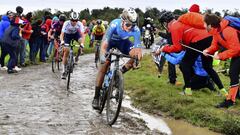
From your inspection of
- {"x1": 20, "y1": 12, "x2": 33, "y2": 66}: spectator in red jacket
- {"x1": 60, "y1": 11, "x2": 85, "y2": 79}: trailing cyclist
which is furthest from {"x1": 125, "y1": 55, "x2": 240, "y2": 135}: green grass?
{"x1": 20, "y1": 12, "x2": 33, "y2": 66}: spectator in red jacket

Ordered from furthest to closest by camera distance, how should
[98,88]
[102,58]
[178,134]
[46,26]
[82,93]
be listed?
[46,26]
[82,93]
[98,88]
[102,58]
[178,134]

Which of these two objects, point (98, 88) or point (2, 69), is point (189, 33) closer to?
point (98, 88)

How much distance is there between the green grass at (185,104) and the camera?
833 centimetres

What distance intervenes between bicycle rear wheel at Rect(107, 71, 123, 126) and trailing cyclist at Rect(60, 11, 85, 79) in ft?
17.0

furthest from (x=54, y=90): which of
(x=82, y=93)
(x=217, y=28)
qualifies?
(x=217, y=28)

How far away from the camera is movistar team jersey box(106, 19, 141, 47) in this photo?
8719 millimetres

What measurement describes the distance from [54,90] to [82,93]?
2.67 feet

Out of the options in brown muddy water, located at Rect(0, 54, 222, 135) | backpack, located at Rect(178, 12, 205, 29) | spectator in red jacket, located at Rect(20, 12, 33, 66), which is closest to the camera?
brown muddy water, located at Rect(0, 54, 222, 135)

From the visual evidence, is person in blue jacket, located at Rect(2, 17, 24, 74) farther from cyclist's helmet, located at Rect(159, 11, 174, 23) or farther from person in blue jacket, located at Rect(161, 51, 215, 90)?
person in blue jacket, located at Rect(161, 51, 215, 90)

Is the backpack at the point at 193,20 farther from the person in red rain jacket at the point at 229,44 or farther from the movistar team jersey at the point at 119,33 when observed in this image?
the movistar team jersey at the point at 119,33

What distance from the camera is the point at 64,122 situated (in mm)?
8023

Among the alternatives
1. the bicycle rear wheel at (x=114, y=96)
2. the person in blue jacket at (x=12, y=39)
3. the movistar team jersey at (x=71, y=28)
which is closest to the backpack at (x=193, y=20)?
the bicycle rear wheel at (x=114, y=96)

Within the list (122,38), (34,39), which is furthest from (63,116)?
(34,39)

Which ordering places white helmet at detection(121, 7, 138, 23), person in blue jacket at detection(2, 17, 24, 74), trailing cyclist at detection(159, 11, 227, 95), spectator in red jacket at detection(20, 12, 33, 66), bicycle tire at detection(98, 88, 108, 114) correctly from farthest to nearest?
spectator in red jacket at detection(20, 12, 33, 66), person in blue jacket at detection(2, 17, 24, 74), trailing cyclist at detection(159, 11, 227, 95), bicycle tire at detection(98, 88, 108, 114), white helmet at detection(121, 7, 138, 23)
